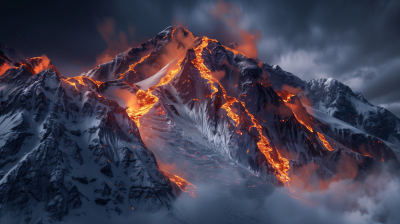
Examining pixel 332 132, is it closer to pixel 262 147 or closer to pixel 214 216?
pixel 262 147

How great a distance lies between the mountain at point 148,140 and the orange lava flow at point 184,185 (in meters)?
0.29

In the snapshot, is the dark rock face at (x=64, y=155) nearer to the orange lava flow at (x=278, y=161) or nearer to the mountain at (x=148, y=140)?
the mountain at (x=148, y=140)

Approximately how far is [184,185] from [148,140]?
17.4 metres

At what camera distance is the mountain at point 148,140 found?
80.1 ft

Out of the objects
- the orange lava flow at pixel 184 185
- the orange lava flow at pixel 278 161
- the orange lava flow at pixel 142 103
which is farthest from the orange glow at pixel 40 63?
the orange lava flow at pixel 278 161

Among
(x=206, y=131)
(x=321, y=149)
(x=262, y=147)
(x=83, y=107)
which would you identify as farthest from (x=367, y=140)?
(x=83, y=107)

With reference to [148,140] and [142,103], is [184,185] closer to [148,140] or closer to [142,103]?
[148,140]

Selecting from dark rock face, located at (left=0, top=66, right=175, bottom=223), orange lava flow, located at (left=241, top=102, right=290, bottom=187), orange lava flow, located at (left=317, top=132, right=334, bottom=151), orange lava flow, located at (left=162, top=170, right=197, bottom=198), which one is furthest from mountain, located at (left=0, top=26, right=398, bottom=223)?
orange lava flow, located at (left=317, top=132, right=334, bottom=151)

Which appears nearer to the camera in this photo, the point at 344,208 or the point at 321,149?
the point at 344,208

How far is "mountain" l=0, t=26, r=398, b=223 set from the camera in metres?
24.4

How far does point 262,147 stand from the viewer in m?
61.7

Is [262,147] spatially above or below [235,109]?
below

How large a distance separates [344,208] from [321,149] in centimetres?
2276

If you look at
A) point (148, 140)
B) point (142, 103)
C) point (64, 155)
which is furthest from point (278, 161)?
Answer: point (64, 155)
